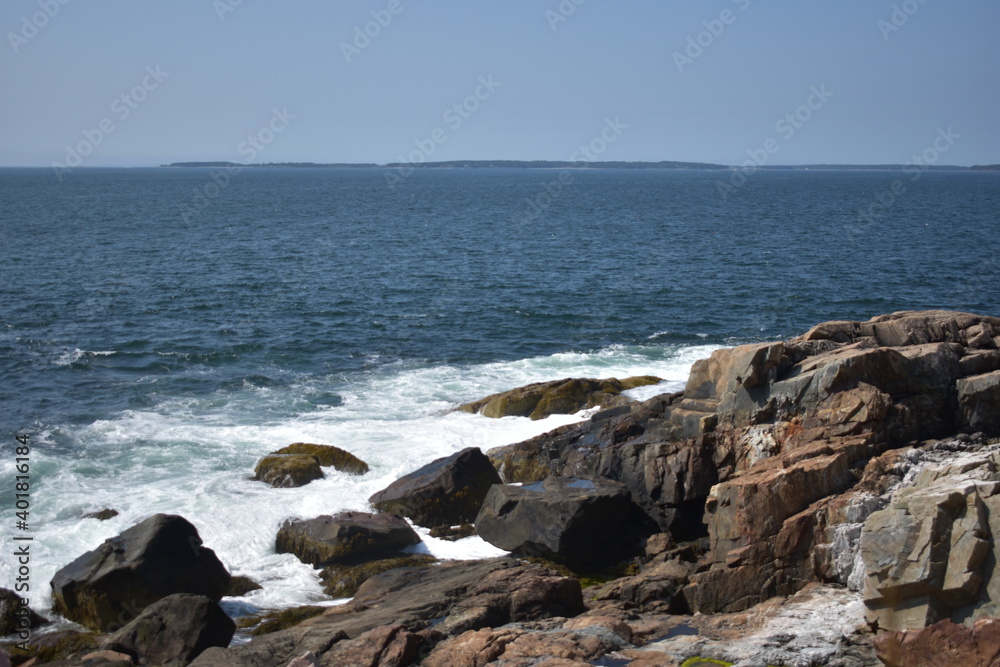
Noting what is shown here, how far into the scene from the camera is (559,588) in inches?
675

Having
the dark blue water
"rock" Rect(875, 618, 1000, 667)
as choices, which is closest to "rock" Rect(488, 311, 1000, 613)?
"rock" Rect(875, 618, 1000, 667)

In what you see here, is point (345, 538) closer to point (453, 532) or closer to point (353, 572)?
point (353, 572)

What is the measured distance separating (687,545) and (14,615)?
52.2 ft

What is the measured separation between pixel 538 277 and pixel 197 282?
2388 cm

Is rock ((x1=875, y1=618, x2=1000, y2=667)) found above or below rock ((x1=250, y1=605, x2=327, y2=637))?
above

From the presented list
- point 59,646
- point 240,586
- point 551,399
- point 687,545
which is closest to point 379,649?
point 240,586

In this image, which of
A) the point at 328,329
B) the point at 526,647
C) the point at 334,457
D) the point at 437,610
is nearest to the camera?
the point at 526,647

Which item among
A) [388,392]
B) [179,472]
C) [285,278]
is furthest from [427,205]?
[179,472]

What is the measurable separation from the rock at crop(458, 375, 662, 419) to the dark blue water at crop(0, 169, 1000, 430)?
860 cm

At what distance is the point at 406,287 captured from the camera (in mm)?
56531

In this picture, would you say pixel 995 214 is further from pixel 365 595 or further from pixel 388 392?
pixel 365 595

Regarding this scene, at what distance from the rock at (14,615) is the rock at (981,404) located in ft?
73.1

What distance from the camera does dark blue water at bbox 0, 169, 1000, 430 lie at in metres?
39.8

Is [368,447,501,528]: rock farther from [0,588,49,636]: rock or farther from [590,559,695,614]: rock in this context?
[0,588,49,636]: rock
